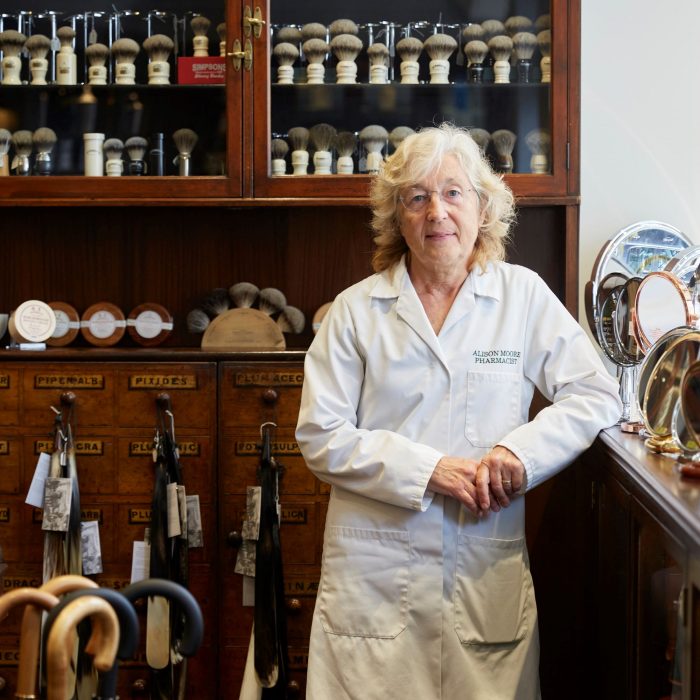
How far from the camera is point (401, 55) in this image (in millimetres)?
2734

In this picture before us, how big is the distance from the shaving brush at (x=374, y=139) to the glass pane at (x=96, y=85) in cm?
48

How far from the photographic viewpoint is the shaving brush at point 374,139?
272 centimetres

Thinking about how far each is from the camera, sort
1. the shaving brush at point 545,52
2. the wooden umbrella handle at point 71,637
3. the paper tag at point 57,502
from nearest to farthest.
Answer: the wooden umbrella handle at point 71,637, the paper tag at point 57,502, the shaving brush at point 545,52

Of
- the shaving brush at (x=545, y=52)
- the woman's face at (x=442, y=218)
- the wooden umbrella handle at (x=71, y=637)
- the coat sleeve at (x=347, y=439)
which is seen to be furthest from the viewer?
the shaving brush at (x=545, y=52)

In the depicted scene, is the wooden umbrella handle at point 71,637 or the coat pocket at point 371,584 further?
the coat pocket at point 371,584

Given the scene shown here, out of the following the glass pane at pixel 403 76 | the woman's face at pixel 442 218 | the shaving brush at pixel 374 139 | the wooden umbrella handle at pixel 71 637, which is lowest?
the wooden umbrella handle at pixel 71 637

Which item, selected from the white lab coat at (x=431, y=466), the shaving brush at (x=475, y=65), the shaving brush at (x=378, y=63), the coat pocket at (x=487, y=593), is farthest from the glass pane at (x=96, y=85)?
the coat pocket at (x=487, y=593)

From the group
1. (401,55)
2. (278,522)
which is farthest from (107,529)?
(401,55)

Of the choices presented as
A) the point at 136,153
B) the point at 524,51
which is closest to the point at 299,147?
the point at 136,153

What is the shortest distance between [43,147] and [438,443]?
1.53 meters

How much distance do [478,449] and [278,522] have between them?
77 cm

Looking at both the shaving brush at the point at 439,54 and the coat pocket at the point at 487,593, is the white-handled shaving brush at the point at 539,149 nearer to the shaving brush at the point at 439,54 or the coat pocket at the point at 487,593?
the shaving brush at the point at 439,54

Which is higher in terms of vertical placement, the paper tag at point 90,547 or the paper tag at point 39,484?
the paper tag at point 39,484

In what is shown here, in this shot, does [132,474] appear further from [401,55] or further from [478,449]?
[401,55]
